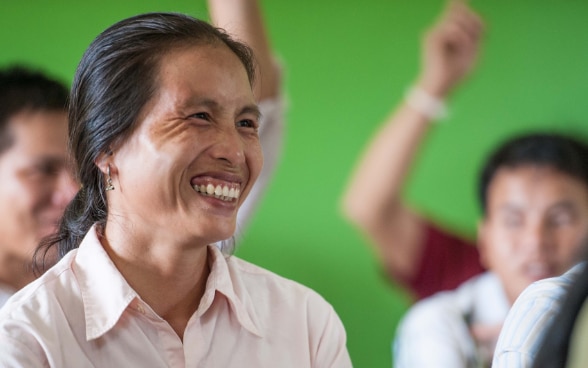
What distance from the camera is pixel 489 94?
2.36 m

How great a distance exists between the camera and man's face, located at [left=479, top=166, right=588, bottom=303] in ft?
7.51

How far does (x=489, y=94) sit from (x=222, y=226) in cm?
136

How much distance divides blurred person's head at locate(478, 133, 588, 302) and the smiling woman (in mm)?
1112

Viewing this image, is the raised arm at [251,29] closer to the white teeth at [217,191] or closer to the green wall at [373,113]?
the green wall at [373,113]

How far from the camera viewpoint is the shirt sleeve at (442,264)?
2.37m

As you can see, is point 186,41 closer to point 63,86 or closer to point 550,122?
point 63,86

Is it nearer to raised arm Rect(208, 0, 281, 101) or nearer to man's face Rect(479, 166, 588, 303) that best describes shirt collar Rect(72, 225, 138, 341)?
raised arm Rect(208, 0, 281, 101)

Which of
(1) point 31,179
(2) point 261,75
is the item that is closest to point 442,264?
(2) point 261,75

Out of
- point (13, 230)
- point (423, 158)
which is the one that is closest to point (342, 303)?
point (423, 158)

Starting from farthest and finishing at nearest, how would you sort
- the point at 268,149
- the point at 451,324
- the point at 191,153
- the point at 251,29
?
the point at 451,324 < the point at 268,149 < the point at 251,29 < the point at 191,153

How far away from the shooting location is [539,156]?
2348 mm

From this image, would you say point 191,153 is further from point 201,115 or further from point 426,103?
point 426,103

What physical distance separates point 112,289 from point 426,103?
4.47 feet

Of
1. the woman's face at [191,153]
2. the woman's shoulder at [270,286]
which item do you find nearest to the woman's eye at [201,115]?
the woman's face at [191,153]
